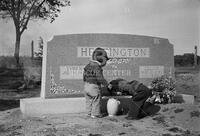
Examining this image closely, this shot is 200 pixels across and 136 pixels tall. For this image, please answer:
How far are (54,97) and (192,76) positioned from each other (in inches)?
283

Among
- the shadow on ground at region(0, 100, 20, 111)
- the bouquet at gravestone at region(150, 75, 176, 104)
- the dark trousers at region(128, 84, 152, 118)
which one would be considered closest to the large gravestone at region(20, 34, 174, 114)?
the bouquet at gravestone at region(150, 75, 176, 104)

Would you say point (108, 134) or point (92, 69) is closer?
point (108, 134)

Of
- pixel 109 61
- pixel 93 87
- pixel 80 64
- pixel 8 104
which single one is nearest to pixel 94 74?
pixel 93 87

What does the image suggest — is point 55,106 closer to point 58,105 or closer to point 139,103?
point 58,105

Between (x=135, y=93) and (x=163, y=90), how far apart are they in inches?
38.3

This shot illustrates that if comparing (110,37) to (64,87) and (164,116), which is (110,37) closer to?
(64,87)

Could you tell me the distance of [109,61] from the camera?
809 centimetres

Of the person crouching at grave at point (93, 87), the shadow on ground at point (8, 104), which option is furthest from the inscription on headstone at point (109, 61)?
the shadow on ground at point (8, 104)

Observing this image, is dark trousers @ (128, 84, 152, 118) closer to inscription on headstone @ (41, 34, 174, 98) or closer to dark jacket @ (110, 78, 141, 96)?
dark jacket @ (110, 78, 141, 96)

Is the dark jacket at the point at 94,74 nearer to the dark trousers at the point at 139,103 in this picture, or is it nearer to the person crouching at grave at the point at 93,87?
the person crouching at grave at the point at 93,87

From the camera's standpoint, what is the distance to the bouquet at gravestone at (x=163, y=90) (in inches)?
303

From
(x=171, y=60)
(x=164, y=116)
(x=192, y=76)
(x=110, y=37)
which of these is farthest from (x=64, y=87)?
(x=192, y=76)

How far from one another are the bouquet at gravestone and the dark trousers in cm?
70

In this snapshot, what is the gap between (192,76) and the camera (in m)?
13.1
